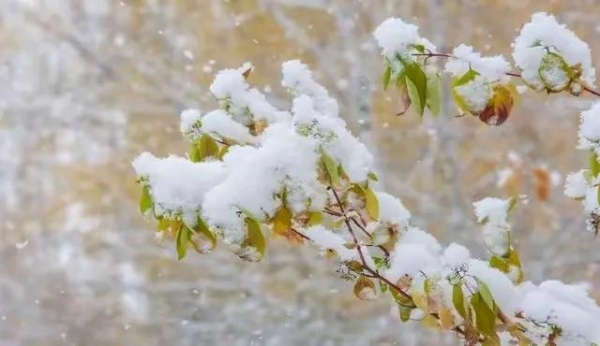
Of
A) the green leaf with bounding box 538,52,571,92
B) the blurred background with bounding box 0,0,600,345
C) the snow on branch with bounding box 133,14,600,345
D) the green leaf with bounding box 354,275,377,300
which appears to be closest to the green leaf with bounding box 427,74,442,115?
the snow on branch with bounding box 133,14,600,345

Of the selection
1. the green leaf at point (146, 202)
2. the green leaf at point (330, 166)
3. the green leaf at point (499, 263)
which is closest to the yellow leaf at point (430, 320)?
the green leaf at point (499, 263)

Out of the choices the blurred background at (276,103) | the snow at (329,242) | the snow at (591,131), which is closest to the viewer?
the snow at (591,131)

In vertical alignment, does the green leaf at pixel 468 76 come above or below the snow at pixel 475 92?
above

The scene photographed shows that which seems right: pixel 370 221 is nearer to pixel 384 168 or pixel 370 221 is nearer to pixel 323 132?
pixel 323 132

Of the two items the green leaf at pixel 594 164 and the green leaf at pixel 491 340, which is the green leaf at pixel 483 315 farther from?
the green leaf at pixel 594 164

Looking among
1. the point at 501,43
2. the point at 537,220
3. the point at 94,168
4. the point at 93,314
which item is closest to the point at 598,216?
the point at 501,43

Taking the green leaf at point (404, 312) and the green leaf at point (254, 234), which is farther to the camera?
the green leaf at point (404, 312)

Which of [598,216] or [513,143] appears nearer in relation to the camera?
[598,216]

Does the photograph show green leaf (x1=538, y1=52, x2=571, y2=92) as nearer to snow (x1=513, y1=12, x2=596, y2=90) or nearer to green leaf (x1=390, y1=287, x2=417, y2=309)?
snow (x1=513, y1=12, x2=596, y2=90)
